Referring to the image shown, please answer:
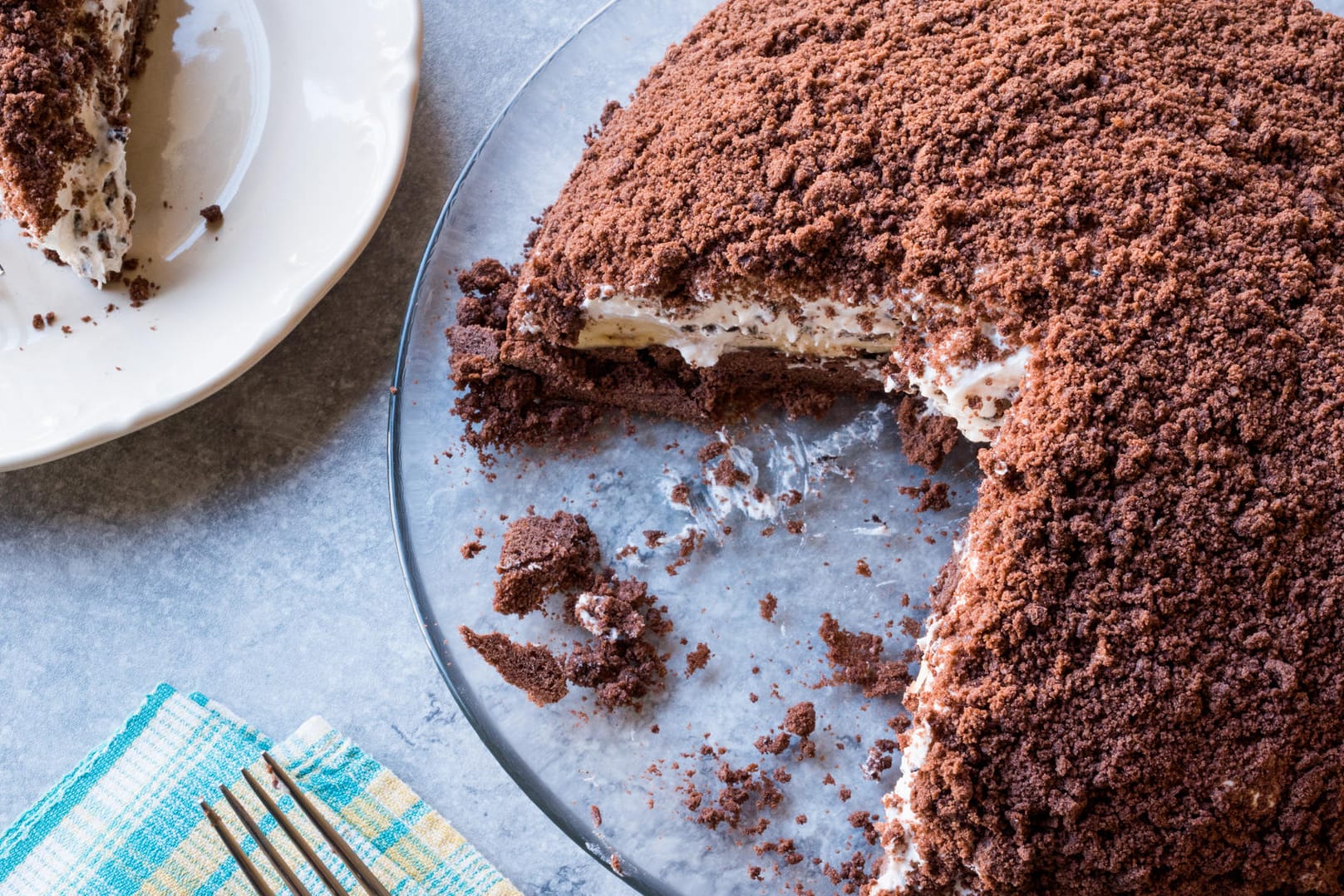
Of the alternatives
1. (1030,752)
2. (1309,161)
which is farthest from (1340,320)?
(1030,752)

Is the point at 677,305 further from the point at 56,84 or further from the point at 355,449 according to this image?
the point at 56,84

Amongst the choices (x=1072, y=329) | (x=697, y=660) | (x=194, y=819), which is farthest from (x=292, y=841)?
(x=1072, y=329)

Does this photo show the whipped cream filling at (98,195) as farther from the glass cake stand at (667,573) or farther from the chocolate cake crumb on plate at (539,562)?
the chocolate cake crumb on plate at (539,562)

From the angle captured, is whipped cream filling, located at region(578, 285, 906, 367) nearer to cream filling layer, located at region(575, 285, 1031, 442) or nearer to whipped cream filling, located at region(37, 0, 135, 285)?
cream filling layer, located at region(575, 285, 1031, 442)

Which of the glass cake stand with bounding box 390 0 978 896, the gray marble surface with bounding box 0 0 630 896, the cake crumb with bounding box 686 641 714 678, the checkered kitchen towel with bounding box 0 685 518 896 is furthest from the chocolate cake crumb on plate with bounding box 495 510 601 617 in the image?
the checkered kitchen towel with bounding box 0 685 518 896

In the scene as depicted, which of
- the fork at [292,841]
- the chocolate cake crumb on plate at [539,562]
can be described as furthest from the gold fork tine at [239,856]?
the chocolate cake crumb on plate at [539,562]

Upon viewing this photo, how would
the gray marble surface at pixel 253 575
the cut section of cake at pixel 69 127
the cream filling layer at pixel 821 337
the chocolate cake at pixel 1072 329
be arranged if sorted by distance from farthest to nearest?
the gray marble surface at pixel 253 575, the cut section of cake at pixel 69 127, the cream filling layer at pixel 821 337, the chocolate cake at pixel 1072 329
